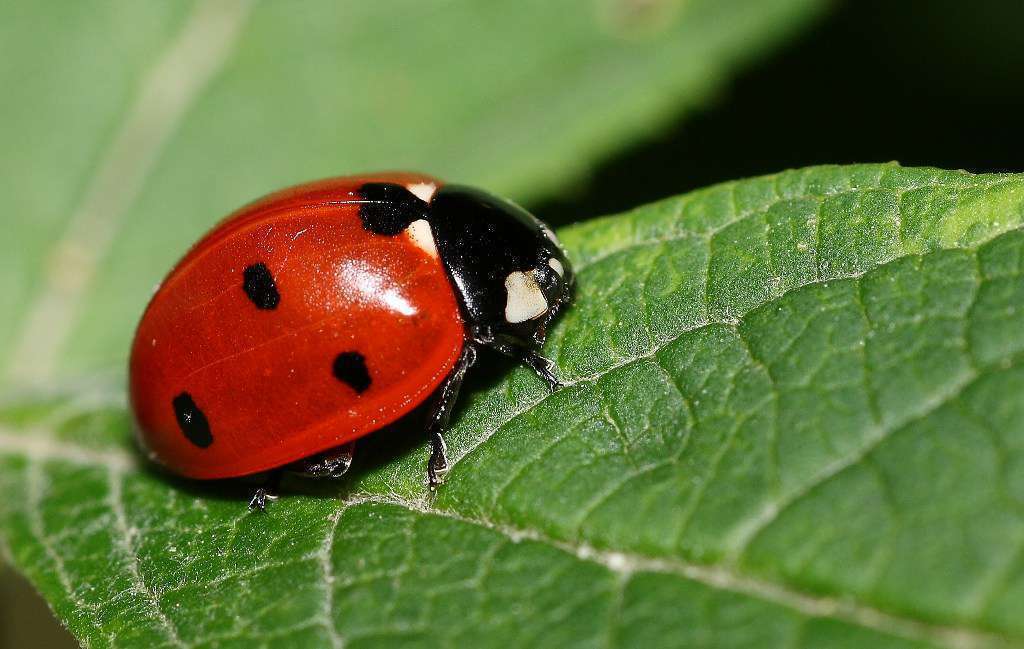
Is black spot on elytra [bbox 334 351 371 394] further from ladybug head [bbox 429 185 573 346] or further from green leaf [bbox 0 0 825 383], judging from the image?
green leaf [bbox 0 0 825 383]

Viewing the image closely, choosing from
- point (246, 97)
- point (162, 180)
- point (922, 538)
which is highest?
point (246, 97)

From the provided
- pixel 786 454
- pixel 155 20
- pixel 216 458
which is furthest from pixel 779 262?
pixel 155 20

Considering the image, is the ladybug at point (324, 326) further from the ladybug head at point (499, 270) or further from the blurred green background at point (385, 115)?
the blurred green background at point (385, 115)

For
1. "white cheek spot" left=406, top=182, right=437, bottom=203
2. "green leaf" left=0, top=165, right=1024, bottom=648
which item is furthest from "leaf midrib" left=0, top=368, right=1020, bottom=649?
"white cheek spot" left=406, top=182, right=437, bottom=203

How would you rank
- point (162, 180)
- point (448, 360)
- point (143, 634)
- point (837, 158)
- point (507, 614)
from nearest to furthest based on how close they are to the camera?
1. point (507, 614)
2. point (143, 634)
3. point (448, 360)
4. point (162, 180)
5. point (837, 158)

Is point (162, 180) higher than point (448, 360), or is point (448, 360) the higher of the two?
point (162, 180)

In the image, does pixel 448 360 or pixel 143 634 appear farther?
pixel 448 360

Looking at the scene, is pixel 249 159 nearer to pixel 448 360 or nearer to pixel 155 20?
pixel 155 20
